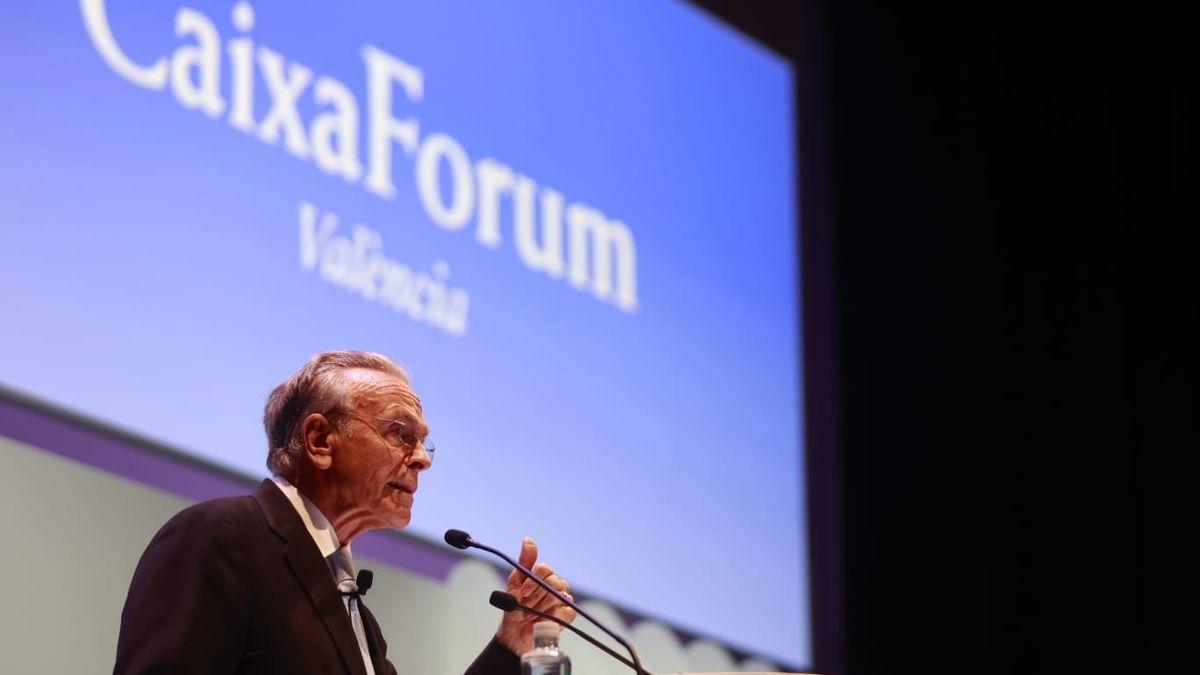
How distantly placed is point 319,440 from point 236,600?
0.36 m

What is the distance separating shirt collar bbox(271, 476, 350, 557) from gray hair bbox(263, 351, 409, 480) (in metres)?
0.04

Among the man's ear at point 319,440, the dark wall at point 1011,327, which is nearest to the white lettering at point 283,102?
the man's ear at point 319,440

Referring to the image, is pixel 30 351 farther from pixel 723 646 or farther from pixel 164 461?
pixel 723 646

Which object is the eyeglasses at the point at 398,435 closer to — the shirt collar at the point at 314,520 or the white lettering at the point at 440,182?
the shirt collar at the point at 314,520

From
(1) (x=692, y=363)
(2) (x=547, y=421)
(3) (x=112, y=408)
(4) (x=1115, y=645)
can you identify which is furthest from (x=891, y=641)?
(3) (x=112, y=408)

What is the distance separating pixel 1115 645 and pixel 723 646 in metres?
1.54

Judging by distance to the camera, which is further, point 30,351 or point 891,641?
point 891,641

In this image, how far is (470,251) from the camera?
12.2 feet

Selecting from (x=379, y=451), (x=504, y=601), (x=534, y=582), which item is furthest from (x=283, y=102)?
(x=504, y=601)

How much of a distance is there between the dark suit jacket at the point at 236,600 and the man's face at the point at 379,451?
118 mm

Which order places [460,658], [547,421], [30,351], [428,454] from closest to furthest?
[428,454], [30,351], [460,658], [547,421]

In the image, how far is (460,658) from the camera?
11.1ft

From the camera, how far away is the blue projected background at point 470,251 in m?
2.88

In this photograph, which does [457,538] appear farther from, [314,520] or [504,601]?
[314,520]
